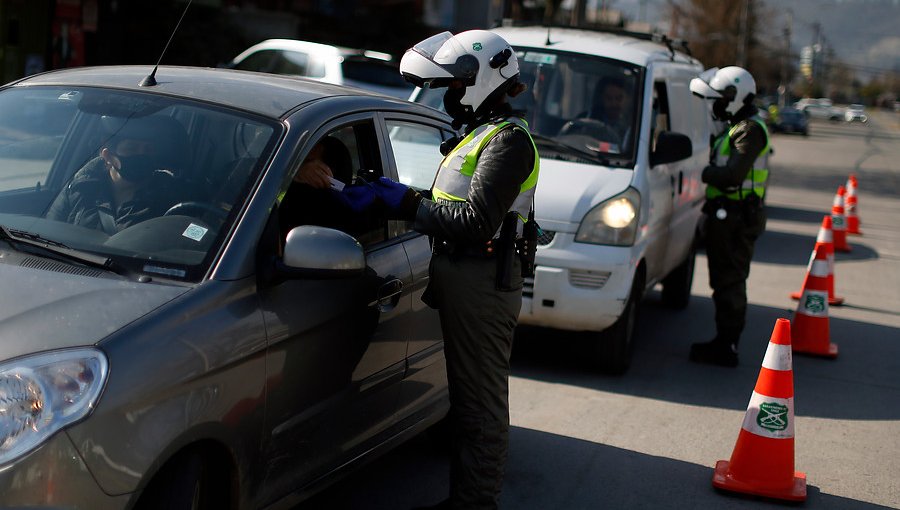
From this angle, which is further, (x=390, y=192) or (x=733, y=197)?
(x=733, y=197)

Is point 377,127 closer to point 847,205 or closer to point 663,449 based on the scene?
point 663,449

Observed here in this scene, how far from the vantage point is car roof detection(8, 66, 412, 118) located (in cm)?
408

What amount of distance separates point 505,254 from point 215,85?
1247 millimetres

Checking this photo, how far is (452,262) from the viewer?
13.7 feet

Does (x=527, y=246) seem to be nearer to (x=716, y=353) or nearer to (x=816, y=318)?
(x=716, y=353)

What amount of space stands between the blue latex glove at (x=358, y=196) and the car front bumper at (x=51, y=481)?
1.50 meters

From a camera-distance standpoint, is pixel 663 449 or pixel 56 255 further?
pixel 663 449

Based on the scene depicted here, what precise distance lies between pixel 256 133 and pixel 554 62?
4.57 m

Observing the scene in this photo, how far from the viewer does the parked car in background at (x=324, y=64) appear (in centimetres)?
1714

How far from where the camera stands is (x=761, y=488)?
5.31 meters

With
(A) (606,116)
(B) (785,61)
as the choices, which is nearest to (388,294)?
(A) (606,116)

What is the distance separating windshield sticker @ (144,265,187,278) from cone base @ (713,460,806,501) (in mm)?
3019

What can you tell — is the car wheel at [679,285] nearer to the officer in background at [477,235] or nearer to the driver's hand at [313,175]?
the officer in background at [477,235]

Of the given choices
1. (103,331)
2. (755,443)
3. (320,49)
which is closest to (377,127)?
(103,331)
